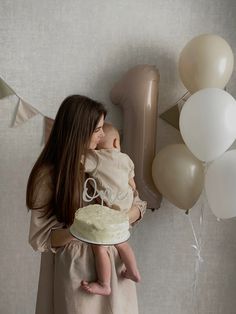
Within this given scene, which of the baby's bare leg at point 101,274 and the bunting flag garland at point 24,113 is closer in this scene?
the baby's bare leg at point 101,274

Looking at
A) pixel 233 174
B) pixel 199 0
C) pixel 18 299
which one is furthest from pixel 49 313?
pixel 199 0

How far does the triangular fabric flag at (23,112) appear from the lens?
6.98ft

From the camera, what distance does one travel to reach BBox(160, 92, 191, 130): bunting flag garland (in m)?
2.18

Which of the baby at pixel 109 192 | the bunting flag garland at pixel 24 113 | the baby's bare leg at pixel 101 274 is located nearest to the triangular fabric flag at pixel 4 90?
the bunting flag garland at pixel 24 113

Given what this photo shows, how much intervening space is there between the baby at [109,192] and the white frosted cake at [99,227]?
98 millimetres

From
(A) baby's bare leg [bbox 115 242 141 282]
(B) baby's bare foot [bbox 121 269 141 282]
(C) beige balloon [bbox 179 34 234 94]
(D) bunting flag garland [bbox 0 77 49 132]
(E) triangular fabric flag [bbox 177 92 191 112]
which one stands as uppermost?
(C) beige balloon [bbox 179 34 234 94]

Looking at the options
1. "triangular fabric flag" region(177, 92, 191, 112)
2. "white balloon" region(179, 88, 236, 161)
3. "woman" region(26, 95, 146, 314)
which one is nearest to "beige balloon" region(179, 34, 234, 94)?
"white balloon" region(179, 88, 236, 161)

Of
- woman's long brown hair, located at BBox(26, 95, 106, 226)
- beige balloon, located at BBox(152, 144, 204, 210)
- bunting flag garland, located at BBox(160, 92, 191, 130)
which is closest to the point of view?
woman's long brown hair, located at BBox(26, 95, 106, 226)

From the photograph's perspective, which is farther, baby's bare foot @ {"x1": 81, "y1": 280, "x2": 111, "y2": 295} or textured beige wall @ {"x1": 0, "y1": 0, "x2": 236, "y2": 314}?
textured beige wall @ {"x1": 0, "y1": 0, "x2": 236, "y2": 314}

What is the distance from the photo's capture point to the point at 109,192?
1.69 m

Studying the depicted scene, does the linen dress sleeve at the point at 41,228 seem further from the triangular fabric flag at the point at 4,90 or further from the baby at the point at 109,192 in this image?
the triangular fabric flag at the point at 4,90

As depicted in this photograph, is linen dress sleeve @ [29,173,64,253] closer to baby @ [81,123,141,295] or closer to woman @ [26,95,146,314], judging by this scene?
woman @ [26,95,146,314]

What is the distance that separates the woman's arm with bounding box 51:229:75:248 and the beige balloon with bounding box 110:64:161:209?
1.66 feet

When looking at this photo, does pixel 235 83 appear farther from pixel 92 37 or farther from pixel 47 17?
pixel 47 17
